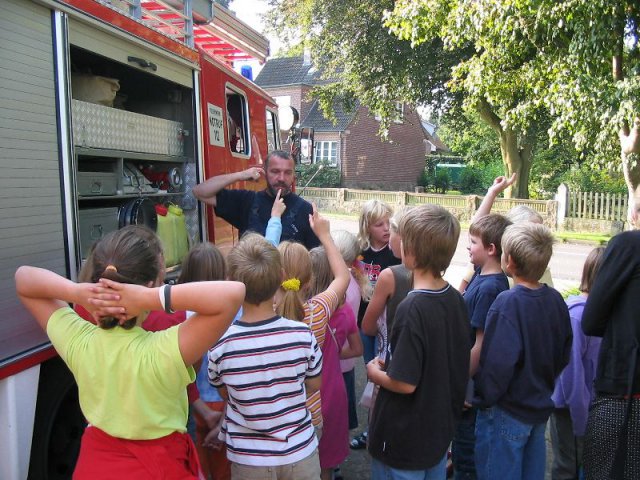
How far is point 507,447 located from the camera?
2.61 meters

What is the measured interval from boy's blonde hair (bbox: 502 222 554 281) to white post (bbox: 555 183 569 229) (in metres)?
16.9

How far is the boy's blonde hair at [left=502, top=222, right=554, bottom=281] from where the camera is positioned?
2.58 metres

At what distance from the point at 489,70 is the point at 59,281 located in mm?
9837

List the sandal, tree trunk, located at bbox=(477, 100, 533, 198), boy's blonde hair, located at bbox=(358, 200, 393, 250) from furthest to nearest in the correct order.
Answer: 1. tree trunk, located at bbox=(477, 100, 533, 198)
2. the sandal
3. boy's blonde hair, located at bbox=(358, 200, 393, 250)

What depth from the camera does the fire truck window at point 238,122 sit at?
528cm

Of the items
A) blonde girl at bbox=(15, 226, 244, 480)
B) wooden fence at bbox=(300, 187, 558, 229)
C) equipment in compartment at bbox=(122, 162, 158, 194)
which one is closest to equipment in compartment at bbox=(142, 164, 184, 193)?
equipment in compartment at bbox=(122, 162, 158, 194)

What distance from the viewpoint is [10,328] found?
2.31 meters

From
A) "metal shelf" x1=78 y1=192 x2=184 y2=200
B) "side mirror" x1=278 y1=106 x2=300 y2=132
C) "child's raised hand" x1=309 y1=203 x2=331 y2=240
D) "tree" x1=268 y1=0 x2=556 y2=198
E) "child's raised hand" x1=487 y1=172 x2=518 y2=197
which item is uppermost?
"tree" x1=268 y1=0 x2=556 y2=198

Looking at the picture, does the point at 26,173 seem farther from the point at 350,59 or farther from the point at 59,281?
the point at 350,59

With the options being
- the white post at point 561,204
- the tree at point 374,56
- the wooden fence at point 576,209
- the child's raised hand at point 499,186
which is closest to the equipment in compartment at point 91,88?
the child's raised hand at point 499,186

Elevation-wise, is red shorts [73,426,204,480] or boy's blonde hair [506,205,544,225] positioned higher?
boy's blonde hair [506,205,544,225]

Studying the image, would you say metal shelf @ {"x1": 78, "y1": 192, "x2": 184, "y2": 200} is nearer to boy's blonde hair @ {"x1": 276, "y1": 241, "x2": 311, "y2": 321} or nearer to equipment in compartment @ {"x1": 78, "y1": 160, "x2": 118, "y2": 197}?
equipment in compartment @ {"x1": 78, "y1": 160, "x2": 118, "y2": 197}

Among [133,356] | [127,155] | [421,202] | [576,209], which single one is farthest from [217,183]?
[421,202]

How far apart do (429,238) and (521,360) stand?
2.66 ft
